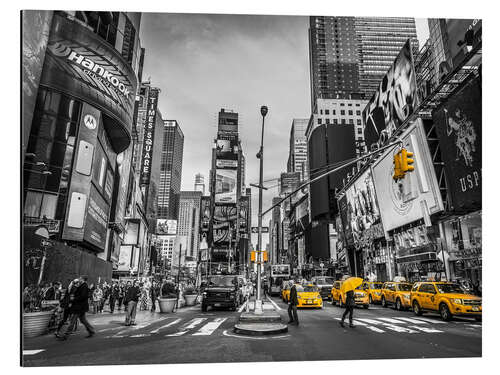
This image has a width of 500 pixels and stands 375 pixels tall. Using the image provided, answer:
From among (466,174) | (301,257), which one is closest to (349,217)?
(466,174)

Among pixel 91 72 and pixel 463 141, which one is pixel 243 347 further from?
pixel 91 72

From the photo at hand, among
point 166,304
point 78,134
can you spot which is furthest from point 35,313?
point 78,134

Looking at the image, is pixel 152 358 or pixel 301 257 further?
pixel 301 257

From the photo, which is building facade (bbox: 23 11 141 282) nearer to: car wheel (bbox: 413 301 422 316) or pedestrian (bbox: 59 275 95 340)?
pedestrian (bbox: 59 275 95 340)

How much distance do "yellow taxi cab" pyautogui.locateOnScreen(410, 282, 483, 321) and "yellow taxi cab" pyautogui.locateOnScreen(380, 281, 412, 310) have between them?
157 cm

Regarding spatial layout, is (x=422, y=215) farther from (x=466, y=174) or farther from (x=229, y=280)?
(x=229, y=280)

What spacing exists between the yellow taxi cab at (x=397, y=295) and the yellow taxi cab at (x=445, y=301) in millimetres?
1570

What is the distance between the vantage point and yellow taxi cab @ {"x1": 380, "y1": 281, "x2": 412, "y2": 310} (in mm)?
18578

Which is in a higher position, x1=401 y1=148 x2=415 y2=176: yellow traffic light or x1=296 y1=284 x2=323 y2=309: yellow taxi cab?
x1=401 y1=148 x2=415 y2=176: yellow traffic light

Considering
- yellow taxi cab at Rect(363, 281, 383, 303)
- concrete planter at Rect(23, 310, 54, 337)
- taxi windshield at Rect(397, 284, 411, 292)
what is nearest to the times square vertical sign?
yellow taxi cab at Rect(363, 281, 383, 303)

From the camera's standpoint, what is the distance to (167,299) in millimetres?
19500
